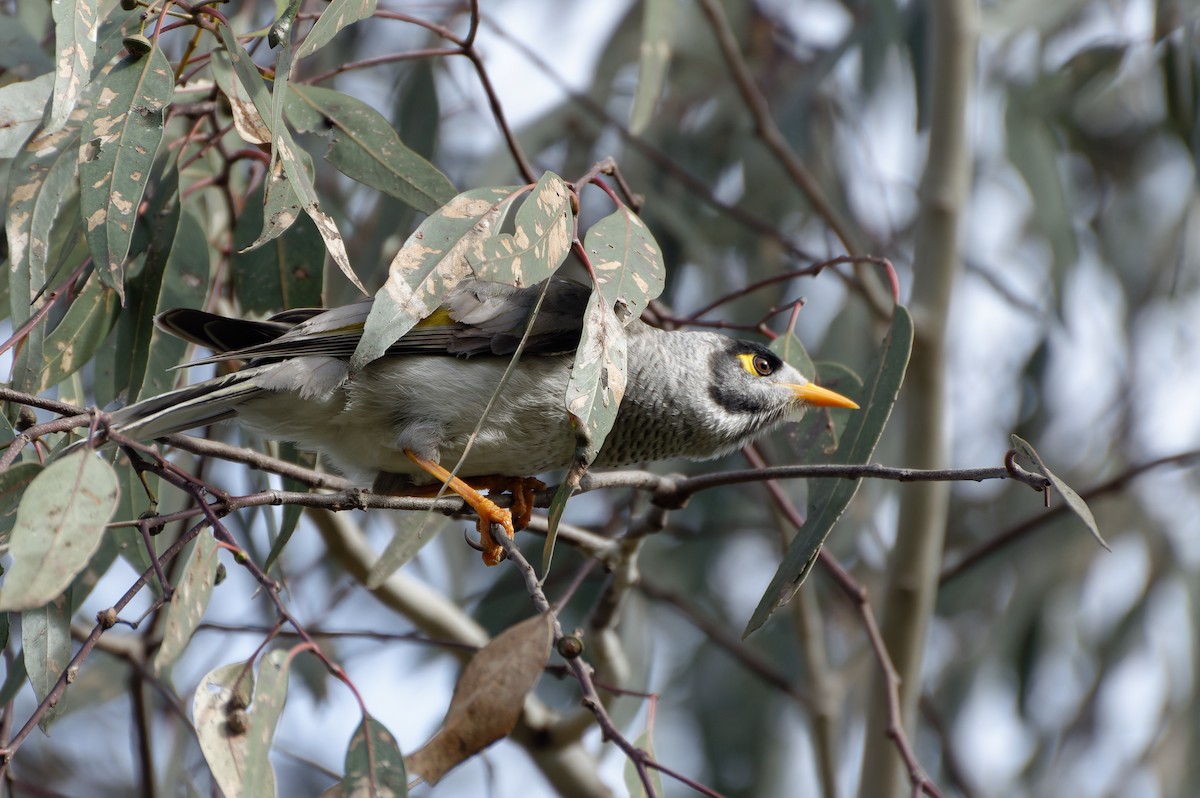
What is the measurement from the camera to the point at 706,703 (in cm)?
561

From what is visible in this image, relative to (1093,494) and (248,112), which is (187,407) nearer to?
(248,112)

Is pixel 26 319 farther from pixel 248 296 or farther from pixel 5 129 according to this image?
pixel 248 296

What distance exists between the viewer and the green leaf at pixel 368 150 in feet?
8.52

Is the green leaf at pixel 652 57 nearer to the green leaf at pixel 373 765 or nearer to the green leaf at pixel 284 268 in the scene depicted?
the green leaf at pixel 284 268

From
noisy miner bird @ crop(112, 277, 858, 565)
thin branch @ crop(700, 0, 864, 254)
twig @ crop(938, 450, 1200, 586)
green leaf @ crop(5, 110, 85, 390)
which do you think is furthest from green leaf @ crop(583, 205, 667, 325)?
thin branch @ crop(700, 0, 864, 254)

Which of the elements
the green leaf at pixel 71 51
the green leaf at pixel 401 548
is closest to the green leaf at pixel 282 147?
the green leaf at pixel 71 51

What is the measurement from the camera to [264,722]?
2.10 meters

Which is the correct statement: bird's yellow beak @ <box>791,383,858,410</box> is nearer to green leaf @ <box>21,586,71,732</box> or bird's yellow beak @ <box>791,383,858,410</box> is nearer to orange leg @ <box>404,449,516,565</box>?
orange leg @ <box>404,449,516,565</box>

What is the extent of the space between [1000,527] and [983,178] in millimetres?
1852

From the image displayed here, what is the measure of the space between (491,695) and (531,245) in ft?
2.44

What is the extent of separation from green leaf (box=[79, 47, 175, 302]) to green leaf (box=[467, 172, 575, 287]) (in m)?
0.65

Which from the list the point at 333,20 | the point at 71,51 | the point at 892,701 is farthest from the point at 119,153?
the point at 892,701

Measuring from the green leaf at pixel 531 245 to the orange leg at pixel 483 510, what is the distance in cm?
93

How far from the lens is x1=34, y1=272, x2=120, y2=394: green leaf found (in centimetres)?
253
